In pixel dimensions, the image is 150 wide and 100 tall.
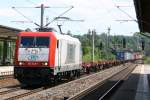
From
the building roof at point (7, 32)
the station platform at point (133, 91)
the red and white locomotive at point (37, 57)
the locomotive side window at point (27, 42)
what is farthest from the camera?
the building roof at point (7, 32)

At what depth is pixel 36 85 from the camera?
27.8m

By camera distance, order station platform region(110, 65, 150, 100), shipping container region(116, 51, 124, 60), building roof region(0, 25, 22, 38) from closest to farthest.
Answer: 1. station platform region(110, 65, 150, 100)
2. building roof region(0, 25, 22, 38)
3. shipping container region(116, 51, 124, 60)

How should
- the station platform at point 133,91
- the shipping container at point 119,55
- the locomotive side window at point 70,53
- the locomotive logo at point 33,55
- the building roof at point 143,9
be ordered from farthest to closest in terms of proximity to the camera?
the shipping container at point 119,55 < the locomotive side window at point 70,53 < the building roof at point 143,9 < the locomotive logo at point 33,55 < the station platform at point 133,91

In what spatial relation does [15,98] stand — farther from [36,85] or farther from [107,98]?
[36,85]

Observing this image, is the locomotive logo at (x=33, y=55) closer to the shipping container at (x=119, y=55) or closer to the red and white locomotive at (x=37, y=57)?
the red and white locomotive at (x=37, y=57)

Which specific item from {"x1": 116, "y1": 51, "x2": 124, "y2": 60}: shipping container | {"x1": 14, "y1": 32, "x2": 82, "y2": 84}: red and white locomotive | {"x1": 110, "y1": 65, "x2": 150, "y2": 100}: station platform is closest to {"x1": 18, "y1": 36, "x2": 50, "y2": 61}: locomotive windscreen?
{"x1": 14, "y1": 32, "x2": 82, "y2": 84}: red and white locomotive

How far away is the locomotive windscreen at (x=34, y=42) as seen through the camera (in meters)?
25.5

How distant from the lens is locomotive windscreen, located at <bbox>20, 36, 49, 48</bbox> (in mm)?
25484

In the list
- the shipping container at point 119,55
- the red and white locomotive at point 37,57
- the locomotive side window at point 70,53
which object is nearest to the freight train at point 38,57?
the red and white locomotive at point 37,57

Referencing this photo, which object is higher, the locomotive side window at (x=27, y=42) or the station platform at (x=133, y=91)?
the locomotive side window at (x=27, y=42)

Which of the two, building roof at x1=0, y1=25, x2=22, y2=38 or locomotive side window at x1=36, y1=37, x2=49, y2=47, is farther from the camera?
building roof at x1=0, y1=25, x2=22, y2=38

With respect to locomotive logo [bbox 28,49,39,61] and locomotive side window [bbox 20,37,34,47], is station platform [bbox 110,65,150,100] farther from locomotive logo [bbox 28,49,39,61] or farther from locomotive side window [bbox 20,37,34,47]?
locomotive side window [bbox 20,37,34,47]

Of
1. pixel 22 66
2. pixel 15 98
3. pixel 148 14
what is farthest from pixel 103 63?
pixel 15 98

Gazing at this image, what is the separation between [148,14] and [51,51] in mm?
10503
